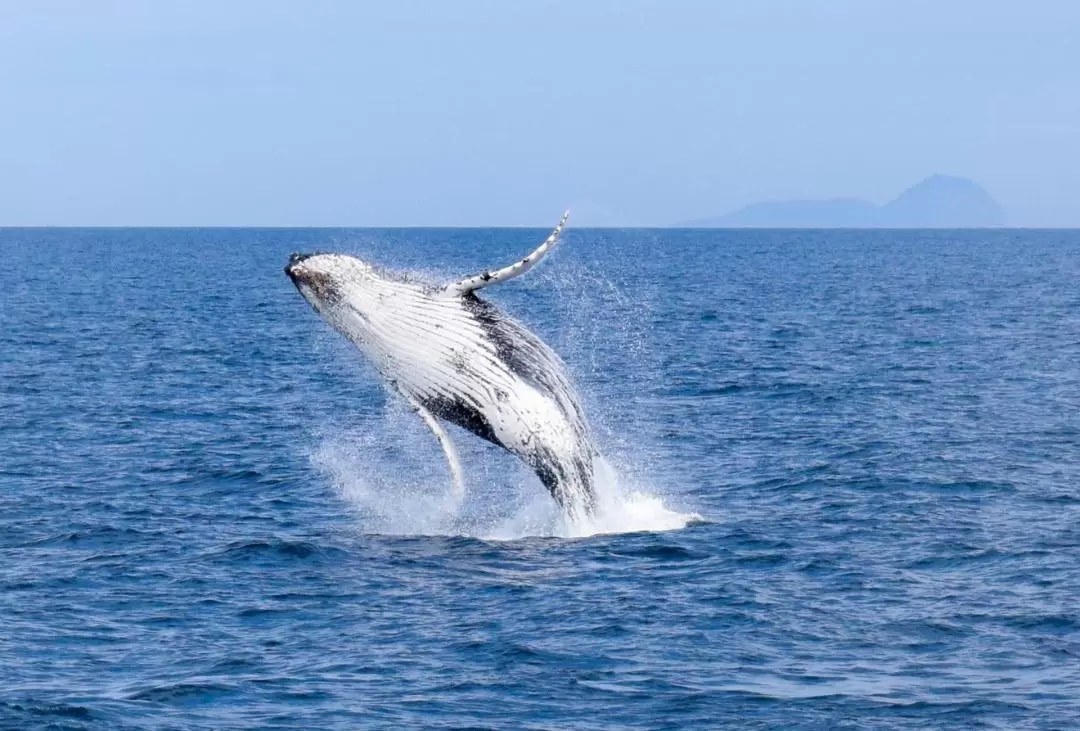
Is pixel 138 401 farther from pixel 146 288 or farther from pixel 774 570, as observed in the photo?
pixel 146 288

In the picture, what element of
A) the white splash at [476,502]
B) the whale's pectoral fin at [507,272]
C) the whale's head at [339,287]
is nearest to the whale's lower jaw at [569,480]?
the white splash at [476,502]

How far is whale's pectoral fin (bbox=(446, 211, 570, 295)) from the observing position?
52.0ft

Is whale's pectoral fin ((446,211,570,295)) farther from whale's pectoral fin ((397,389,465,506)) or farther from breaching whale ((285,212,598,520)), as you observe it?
whale's pectoral fin ((397,389,465,506))

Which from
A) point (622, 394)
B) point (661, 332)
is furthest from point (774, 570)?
point (661, 332)

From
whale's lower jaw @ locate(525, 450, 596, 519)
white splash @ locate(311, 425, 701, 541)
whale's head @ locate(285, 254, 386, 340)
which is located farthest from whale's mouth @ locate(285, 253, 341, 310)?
white splash @ locate(311, 425, 701, 541)

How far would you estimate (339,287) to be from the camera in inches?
656

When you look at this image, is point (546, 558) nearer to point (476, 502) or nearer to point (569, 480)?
point (569, 480)

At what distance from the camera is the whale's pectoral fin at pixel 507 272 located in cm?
1584

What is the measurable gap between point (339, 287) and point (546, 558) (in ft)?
13.9

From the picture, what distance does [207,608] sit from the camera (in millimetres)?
17078

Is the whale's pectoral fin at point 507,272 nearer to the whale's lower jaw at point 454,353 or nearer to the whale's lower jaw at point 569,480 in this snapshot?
the whale's lower jaw at point 454,353

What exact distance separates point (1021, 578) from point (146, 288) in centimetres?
7648

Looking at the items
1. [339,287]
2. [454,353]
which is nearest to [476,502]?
[454,353]

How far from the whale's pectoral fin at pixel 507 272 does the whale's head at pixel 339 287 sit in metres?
0.86
